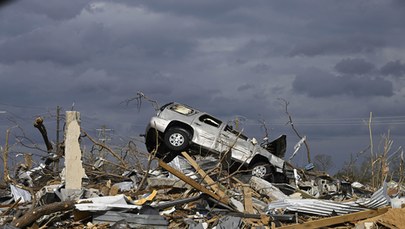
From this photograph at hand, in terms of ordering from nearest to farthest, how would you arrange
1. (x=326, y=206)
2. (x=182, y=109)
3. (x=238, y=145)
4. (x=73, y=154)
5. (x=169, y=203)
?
(x=169, y=203)
(x=326, y=206)
(x=73, y=154)
(x=238, y=145)
(x=182, y=109)

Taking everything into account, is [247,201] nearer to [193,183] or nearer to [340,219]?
[193,183]

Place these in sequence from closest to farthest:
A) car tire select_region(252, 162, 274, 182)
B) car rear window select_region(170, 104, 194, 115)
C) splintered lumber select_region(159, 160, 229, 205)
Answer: splintered lumber select_region(159, 160, 229, 205) < car tire select_region(252, 162, 274, 182) < car rear window select_region(170, 104, 194, 115)

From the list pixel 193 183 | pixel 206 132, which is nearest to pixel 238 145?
pixel 206 132

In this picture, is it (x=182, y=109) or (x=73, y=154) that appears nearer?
(x=73, y=154)

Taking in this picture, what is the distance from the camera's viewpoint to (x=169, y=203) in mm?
9648

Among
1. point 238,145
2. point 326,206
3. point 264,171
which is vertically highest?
point 326,206

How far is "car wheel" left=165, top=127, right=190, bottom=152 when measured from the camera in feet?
53.1

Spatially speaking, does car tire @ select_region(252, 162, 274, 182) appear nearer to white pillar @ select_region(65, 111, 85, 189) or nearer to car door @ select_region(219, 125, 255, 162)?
car door @ select_region(219, 125, 255, 162)

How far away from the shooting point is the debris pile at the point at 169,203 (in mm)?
9008

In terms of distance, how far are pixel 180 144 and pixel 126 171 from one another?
3.85 m


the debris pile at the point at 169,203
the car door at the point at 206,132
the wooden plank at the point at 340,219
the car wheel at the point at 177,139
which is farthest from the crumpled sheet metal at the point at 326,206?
the car wheel at the point at 177,139

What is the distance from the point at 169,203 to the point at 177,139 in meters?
6.68

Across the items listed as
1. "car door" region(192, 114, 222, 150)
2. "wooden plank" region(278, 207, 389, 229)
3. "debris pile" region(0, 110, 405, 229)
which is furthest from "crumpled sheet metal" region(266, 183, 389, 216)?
"car door" region(192, 114, 222, 150)

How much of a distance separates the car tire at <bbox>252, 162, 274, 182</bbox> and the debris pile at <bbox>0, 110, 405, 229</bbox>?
13.0 feet
